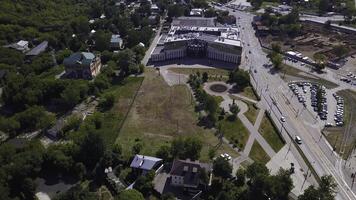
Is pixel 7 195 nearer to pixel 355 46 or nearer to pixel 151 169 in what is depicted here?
pixel 151 169

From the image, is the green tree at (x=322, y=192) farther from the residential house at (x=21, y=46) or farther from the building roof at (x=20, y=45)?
the building roof at (x=20, y=45)

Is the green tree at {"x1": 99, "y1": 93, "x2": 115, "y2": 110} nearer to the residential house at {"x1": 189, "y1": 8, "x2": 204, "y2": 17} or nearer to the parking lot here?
the parking lot

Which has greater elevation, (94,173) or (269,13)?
(269,13)

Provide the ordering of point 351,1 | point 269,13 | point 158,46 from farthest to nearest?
point 351,1, point 269,13, point 158,46

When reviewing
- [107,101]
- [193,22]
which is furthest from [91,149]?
[193,22]

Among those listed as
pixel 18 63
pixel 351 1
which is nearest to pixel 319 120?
pixel 18 63

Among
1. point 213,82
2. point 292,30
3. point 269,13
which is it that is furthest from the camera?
point 269,13
